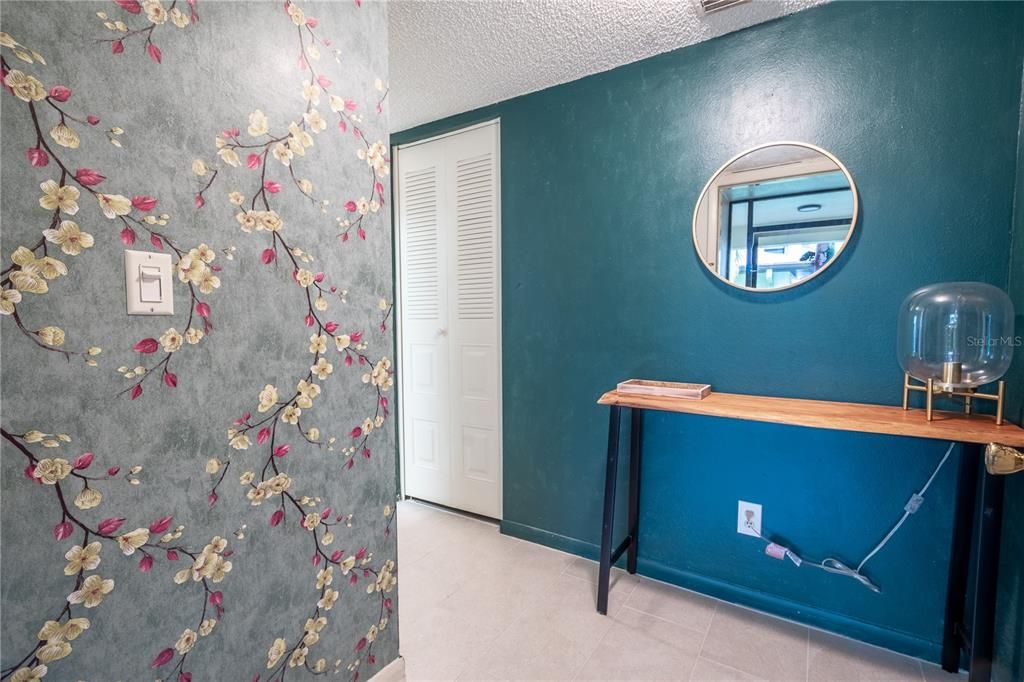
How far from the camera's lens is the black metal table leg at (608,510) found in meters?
1.74

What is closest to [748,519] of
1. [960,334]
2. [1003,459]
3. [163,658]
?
[1003,459]

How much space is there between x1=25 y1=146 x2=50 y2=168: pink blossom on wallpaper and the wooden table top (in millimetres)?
1552

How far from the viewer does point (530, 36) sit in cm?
178

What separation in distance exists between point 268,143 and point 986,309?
1.95m

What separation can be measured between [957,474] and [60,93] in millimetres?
2495

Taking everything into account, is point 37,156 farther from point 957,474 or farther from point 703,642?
point 957,474

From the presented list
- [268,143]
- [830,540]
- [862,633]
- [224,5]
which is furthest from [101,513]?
[862,633]

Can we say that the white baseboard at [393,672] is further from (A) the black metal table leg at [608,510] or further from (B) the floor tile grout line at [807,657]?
(B) the floor tile grout line at [807,657]

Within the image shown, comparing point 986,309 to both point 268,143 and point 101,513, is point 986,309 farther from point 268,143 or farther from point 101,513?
point 101,513

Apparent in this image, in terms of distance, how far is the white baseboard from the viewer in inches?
53.7

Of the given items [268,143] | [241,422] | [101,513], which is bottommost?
[101,513]

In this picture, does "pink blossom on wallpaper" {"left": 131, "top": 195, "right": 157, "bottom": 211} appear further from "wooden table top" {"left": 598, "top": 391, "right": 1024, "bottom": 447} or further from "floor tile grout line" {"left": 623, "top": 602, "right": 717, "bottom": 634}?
"floor tile grout line" {"left": 623, "top": 602, "right": 717, "bottom": 634}

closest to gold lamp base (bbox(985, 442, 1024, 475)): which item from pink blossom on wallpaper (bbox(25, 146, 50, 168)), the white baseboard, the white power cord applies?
the white power cord

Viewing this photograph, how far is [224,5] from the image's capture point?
96 cm
